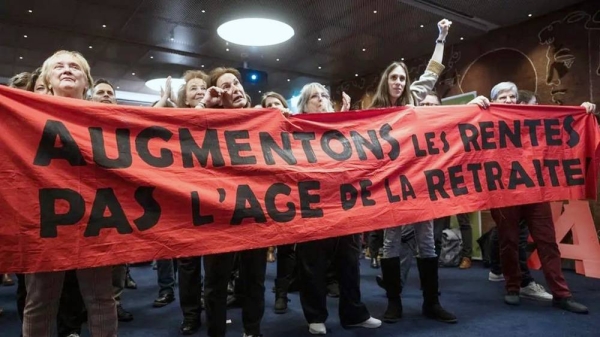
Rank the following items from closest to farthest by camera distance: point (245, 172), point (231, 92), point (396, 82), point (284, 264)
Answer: point (245, 172), point (231, 92), point (396, 82), point (284, 264)

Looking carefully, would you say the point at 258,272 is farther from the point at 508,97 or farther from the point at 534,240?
the point at 508,97

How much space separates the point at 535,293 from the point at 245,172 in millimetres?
2120

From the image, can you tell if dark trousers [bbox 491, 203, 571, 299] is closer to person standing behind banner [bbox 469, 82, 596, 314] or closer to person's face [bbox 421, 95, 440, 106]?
person standing behind banner [bbox 469, 82, 596, 314]

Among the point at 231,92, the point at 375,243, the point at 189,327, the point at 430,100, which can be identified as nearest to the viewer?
the point at 231,92

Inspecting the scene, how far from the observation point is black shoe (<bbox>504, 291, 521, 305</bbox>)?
Answer: 8.75 feet

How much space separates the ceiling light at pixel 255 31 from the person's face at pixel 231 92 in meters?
2.93

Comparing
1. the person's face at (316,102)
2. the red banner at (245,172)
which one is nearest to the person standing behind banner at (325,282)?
the red banner at (245,172)

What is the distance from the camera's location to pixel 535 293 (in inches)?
108

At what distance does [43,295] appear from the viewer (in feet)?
4.99

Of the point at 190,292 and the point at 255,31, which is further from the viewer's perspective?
the point at 255,31

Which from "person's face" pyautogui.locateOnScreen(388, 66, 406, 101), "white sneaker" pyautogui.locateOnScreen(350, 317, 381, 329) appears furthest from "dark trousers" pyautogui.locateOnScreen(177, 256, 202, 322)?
"person's face" pyautogui.locateOnScreen(388, 66, 406, 101)

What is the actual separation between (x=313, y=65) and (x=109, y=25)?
3237 millimetres

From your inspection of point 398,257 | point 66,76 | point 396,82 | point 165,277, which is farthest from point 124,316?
point 396,82

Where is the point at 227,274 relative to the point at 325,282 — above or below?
above
